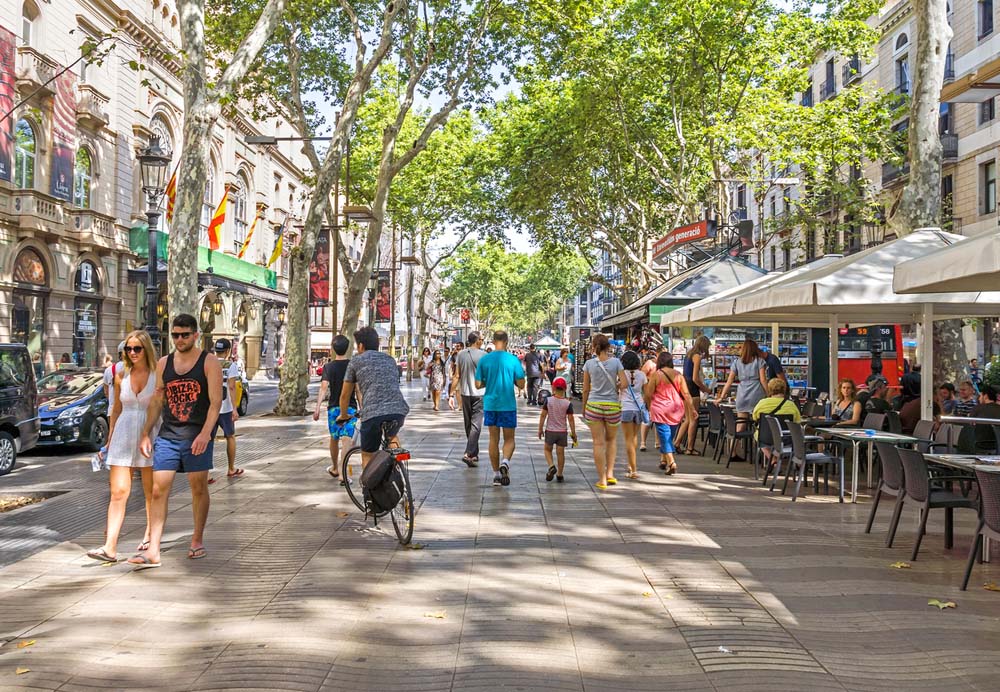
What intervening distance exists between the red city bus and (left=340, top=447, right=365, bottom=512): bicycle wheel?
12578mm

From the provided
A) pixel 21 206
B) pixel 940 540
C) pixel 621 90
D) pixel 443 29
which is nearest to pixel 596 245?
pixel 621 90

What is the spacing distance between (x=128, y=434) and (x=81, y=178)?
23.9 meters

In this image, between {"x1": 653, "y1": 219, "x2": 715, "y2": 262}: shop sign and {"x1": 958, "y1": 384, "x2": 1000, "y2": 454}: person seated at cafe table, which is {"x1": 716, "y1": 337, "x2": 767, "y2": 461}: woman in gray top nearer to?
{"x1": 958, "y1": 384, "x2": 1000, "y2": 454}: person seated at cafe table

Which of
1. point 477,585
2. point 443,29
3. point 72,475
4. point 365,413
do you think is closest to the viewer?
point 477,585

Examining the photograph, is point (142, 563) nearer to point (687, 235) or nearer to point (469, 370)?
point (469, 370)

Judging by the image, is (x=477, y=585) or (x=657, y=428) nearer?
(x=477, y=585)

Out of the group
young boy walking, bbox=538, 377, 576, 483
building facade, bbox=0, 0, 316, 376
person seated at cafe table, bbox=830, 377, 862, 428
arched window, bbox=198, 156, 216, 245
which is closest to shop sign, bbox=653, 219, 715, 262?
person seated at cafe table, bbox=830, 377, 862, 428

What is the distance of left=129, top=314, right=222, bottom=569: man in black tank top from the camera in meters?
6.15

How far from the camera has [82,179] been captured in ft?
88.9

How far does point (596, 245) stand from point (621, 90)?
12.9 metres

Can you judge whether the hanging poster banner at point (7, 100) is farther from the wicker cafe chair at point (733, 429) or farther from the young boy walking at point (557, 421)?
the wicker cafe chair at point (733, 429)

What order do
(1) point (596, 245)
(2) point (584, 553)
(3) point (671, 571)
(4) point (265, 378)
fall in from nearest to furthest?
(3) point (671, 571)
(2) point (584, 553)
(1) point (596, 245)
(4) point (265, 378)

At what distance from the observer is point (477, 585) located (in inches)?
225

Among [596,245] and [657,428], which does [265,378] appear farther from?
[657,428]
